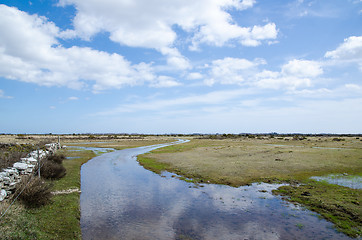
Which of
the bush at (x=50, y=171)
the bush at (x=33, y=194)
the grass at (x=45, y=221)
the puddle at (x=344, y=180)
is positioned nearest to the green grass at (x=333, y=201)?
the puddle at (x=344, y=180)

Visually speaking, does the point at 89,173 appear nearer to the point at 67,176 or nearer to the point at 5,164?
the point at 67,176

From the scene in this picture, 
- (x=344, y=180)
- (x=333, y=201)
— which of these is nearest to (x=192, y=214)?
(x=333, y=201)

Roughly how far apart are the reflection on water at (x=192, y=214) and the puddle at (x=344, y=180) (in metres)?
6.36

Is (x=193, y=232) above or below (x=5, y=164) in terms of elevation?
below

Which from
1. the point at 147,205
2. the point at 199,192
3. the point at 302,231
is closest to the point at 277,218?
the point at 302,231

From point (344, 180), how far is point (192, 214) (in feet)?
58.6

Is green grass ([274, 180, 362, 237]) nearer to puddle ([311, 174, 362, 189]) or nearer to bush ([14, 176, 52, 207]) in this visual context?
puddle ([311, 174, 362, 189])

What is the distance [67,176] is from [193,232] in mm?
18800

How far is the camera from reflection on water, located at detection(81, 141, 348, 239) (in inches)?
477

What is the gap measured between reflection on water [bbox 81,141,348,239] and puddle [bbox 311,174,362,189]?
6359 millimetres

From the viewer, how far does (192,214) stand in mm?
14969

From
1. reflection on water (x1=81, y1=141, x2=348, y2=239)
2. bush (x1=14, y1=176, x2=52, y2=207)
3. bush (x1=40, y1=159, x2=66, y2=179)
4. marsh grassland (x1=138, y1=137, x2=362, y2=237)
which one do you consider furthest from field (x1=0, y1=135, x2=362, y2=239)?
reflection on water (x1=81, y1=141, x2=348, y2=239)

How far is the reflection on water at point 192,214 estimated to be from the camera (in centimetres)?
1212

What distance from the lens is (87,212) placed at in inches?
594
